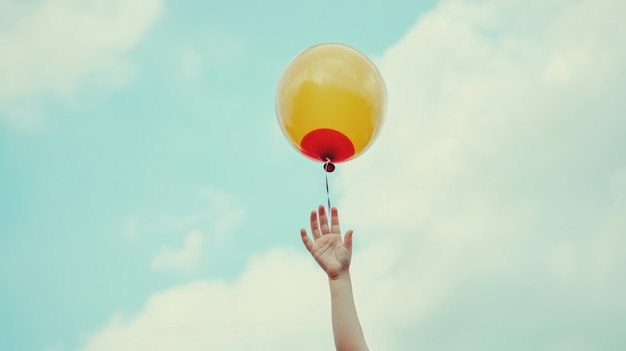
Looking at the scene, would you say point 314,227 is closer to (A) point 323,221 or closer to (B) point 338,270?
(A) point 323,221

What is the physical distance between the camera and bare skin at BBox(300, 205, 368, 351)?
388cm

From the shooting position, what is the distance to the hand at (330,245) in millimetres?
4172

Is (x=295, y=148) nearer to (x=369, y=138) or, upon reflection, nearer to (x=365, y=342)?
(x=369, y=138)

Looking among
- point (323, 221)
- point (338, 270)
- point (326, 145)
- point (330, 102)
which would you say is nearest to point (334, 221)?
point (323, 221)

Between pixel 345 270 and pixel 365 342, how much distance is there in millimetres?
450

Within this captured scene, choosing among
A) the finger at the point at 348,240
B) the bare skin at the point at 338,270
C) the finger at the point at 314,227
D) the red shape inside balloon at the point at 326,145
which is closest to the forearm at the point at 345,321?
the bare skin at the point at 338,270

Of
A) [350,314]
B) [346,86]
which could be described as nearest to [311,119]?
[346,86]

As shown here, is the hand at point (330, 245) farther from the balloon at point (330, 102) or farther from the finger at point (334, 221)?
the balloon at point (330, 102)

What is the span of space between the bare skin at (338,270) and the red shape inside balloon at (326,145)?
2.06 feet

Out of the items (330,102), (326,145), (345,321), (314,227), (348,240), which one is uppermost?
(330,102)

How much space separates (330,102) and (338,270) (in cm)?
130

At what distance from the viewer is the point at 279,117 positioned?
5.34 m

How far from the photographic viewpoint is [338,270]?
4145 millimetres

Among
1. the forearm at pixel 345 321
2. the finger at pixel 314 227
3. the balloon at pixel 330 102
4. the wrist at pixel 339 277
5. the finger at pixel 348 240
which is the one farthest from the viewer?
the balloon at pixel 330 102
